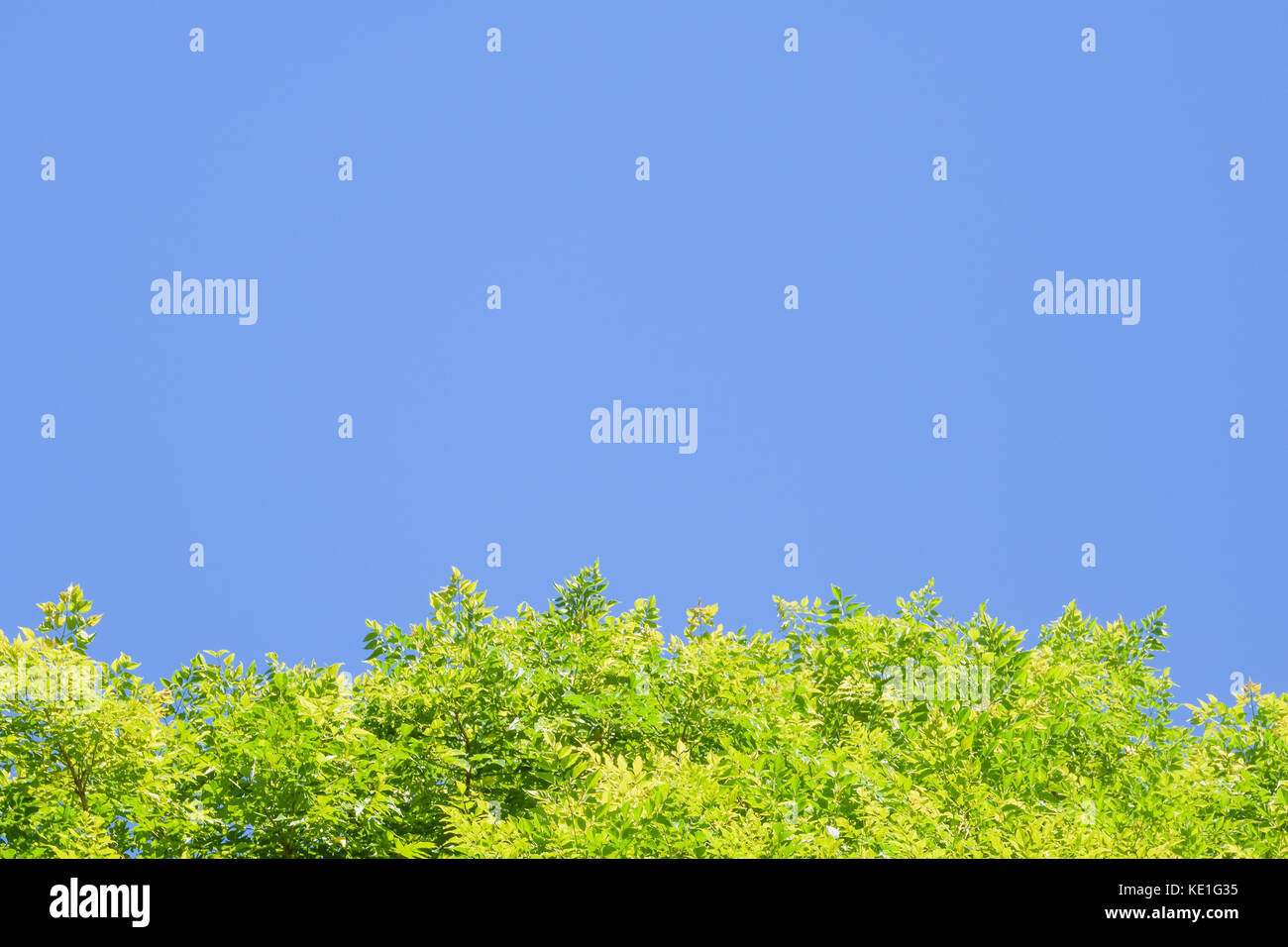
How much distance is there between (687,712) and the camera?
1823 cm

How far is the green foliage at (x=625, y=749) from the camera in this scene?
13.6 meters

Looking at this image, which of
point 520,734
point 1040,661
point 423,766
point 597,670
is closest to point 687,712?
point 597,670

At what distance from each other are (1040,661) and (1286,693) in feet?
11.3

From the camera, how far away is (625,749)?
17.5 metres

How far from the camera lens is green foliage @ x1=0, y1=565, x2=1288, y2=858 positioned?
13.6 m

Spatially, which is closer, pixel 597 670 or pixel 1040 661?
pixel 597 670
